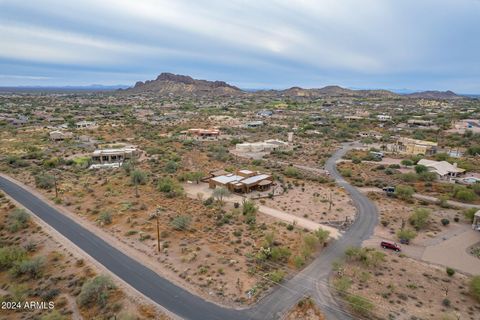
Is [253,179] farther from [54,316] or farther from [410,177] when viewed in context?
[54,316]

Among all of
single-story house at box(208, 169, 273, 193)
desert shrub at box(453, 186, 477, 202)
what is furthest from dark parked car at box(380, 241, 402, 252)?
desert shrub at box(453, 186, 477, 202)

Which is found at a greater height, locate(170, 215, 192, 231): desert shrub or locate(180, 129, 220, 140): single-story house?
locate(180, 129, 220, 140): single-story house

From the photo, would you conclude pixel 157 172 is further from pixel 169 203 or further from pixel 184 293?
pixel 184 293

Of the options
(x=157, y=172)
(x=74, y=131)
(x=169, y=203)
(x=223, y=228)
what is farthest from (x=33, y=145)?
(x=223, y=228)

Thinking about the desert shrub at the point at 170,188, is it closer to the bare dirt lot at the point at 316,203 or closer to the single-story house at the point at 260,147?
the bare dirt lot at the point at 316,203

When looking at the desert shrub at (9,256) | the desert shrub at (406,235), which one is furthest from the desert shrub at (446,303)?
the desert shrub at (9,256)

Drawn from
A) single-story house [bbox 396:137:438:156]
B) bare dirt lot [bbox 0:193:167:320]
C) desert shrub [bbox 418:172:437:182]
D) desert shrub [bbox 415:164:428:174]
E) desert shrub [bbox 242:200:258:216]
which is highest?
single-story house [bbox 396:137:438:156]

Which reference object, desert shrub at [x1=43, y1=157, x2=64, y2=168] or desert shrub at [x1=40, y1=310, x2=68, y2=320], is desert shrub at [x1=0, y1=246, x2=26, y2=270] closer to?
desert shrub at [x1=40, y1=310, x2=68, y2=320]
